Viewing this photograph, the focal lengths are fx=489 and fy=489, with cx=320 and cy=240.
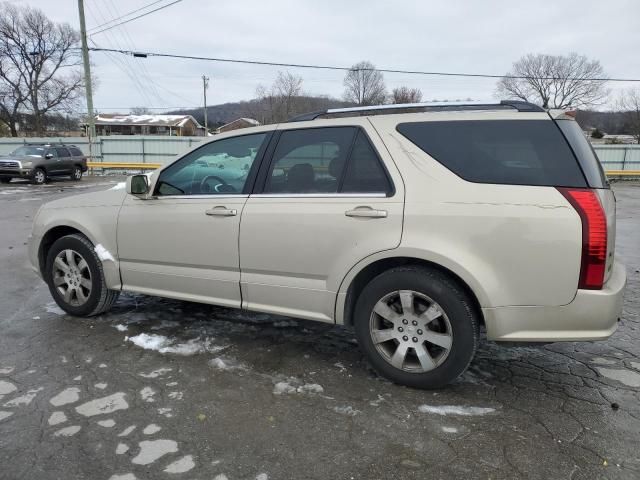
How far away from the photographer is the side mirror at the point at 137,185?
13.0ft

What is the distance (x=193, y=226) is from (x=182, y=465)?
1.84m

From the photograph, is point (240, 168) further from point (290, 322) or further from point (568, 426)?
point (568, 426)

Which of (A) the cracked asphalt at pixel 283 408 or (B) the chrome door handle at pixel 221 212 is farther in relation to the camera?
(B) the chrome door handle at pixel 221 212

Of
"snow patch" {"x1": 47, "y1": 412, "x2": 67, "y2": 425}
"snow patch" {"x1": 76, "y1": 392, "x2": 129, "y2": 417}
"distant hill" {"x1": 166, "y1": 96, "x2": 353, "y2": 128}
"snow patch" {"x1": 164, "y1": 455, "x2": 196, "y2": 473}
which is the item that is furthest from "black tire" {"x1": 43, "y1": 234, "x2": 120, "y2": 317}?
"distant hill" {"x1": 166, "y1": 96, "x2": 353, "y2": 128}

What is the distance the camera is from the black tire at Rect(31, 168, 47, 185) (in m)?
20.5

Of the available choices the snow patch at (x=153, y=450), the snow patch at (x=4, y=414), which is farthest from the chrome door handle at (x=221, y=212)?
the snow patch at (x=4, y=414)

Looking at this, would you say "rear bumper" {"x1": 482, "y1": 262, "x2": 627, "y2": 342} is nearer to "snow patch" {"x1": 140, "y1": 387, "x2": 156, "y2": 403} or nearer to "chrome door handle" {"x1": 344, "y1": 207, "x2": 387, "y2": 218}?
"chrome door handle" {"x1": 344, "y1": 207, "x2": 387, "y2": 218}

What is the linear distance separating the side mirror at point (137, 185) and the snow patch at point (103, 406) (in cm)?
166

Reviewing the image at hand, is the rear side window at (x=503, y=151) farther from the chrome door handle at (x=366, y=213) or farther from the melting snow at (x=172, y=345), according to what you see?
the melting snow at (x=172, y=345)

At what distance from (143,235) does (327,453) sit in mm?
2405

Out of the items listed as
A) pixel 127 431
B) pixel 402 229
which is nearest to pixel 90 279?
pixel 127 431

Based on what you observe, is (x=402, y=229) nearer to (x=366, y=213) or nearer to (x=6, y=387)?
(x=366, y=213)

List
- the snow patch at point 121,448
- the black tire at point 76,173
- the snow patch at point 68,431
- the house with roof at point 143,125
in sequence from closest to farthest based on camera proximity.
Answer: the snow patch at point 121,448, the snow patch at point 68,431, the black tire at point 76,173, the house with roof at point 143,125

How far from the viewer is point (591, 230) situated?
266 centimetres
